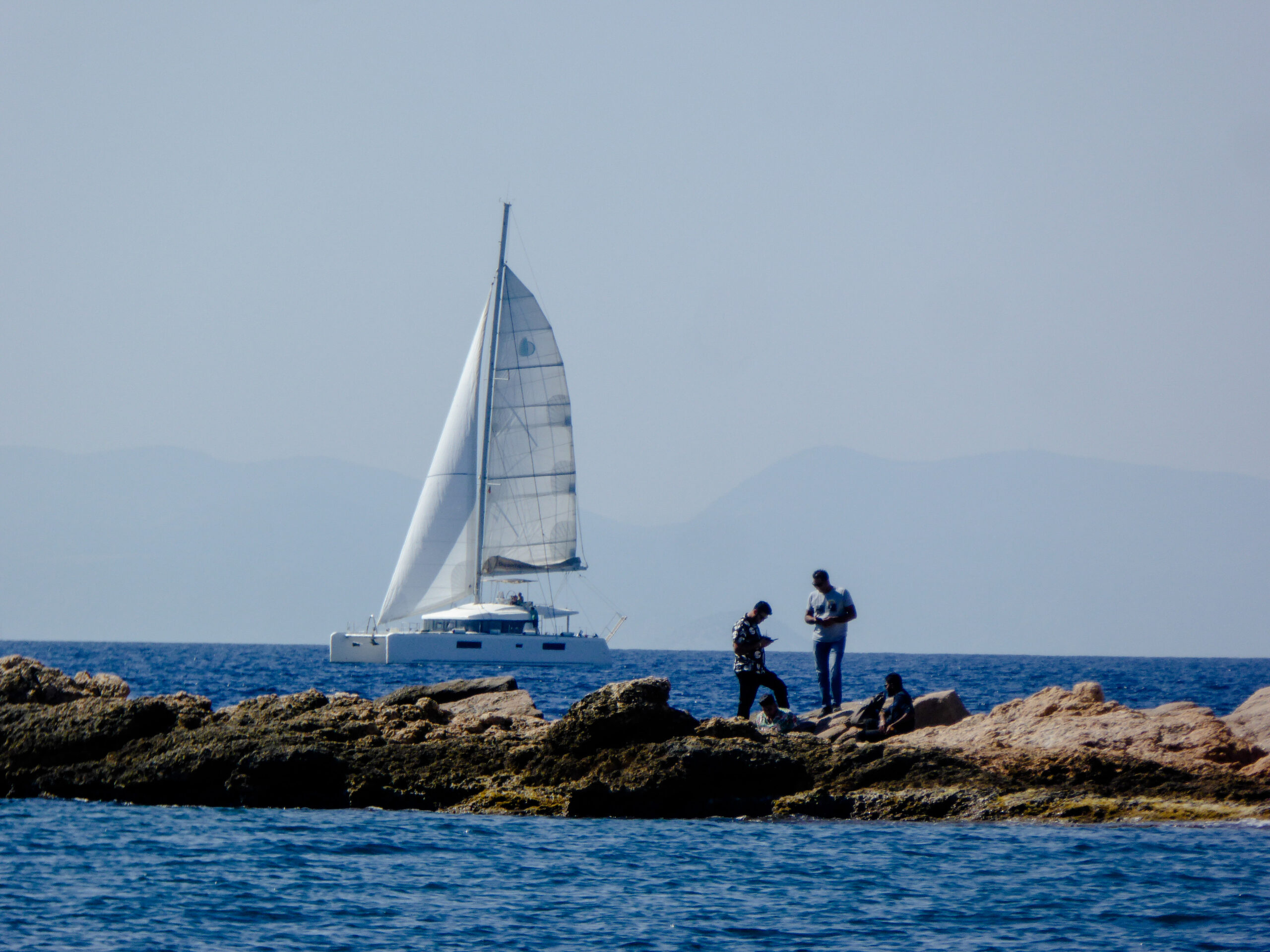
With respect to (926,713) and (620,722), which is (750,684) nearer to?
(620,722)

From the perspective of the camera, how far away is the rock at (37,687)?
18.8 metres

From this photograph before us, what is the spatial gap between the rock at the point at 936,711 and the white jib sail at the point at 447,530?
46000mm

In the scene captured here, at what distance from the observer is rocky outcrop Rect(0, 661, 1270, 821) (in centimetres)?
1433

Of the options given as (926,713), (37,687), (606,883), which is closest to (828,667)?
(926,713)

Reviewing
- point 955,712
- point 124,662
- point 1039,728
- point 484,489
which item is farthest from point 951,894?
point 124,662

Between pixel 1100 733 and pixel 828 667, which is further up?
pixel 828 667

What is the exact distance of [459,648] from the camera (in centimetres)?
6053

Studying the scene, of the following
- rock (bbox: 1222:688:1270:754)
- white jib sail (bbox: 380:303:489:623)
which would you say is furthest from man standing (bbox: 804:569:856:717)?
white jib sail (bbox: 380:303:489:623)

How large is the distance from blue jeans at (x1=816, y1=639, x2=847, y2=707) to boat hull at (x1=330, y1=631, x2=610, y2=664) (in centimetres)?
4311

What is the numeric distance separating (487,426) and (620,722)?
46.6m

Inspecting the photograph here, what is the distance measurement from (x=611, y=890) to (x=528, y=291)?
50.4m

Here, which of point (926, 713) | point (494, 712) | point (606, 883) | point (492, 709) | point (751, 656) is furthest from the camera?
point (492, 709)

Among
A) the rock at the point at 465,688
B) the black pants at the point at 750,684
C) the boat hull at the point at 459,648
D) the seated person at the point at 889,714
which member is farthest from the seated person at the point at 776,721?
the boat hull at the point at 459,648

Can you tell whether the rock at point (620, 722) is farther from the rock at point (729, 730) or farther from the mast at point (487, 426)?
the mast at point (487, 426)
